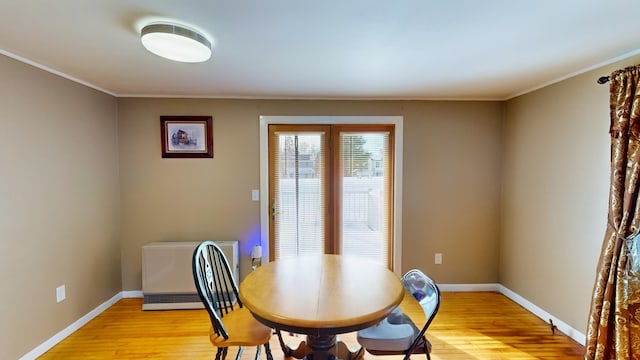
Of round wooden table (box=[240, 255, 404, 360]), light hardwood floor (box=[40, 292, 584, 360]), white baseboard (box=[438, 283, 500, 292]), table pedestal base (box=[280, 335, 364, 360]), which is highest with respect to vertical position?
round wooden table (box=[240, 255, 404, 360])

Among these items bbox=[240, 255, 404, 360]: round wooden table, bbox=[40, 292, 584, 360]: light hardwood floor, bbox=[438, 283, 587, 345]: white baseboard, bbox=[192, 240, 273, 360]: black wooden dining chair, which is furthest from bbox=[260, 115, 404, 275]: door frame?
bbox=[192, 240, 273, 360]: black wooden dining chair

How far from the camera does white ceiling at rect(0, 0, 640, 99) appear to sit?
4.48ft

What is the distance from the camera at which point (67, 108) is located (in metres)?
2.42

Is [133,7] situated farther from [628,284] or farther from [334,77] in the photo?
[628,284]

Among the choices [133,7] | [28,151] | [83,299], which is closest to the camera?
[133,7]

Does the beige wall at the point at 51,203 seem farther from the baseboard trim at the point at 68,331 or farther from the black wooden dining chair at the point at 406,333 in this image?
the black wooden dining chair at the point at 406,333

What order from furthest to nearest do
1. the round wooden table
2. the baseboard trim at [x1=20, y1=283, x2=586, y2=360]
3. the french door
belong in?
the french door → the baseboard trim at [x1=20, y1=283, x2=586, y2=360] → the round wooden table

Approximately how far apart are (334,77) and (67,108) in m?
2.25

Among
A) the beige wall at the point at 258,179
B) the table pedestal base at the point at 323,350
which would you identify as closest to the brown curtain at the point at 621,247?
the beige wall at the point at 258,179

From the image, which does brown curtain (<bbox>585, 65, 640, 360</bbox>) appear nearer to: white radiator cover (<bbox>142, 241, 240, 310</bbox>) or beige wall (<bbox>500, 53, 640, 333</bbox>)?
beige wall (<bbox>500, 53, 640, 333</bbox>)

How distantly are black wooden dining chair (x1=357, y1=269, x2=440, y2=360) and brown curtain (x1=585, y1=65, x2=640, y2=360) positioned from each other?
1.18 m

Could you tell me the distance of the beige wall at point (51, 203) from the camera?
77.4 inches

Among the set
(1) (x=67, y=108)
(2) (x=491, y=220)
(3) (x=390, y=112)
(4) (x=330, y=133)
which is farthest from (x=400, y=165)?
(1) (x=67, y=108)

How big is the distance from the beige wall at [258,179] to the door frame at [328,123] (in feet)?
0.20
